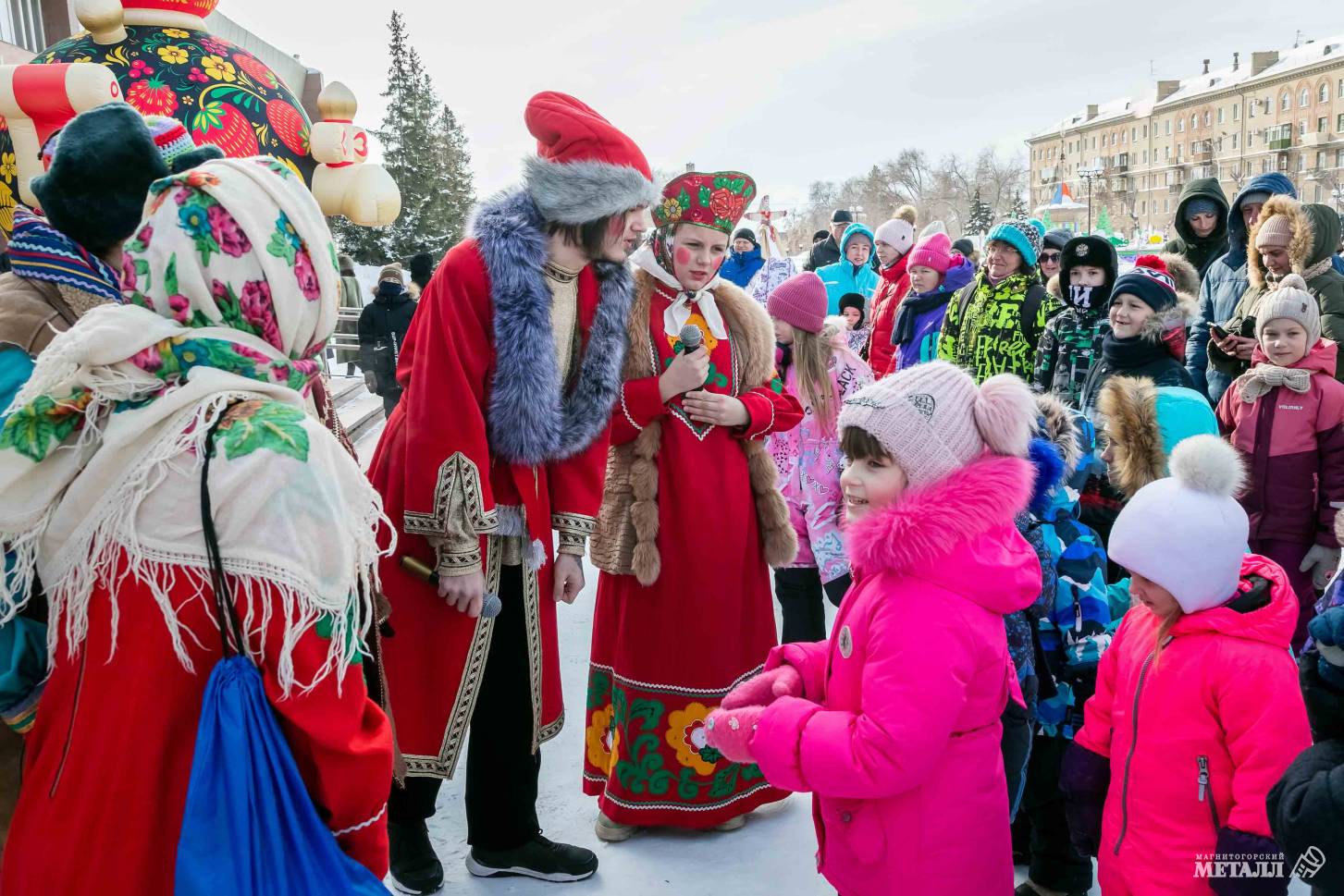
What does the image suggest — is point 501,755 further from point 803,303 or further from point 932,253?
point 932,253

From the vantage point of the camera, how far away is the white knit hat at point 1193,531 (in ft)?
6.49

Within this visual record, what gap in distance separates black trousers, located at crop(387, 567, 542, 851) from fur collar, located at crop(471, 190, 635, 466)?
0.39m

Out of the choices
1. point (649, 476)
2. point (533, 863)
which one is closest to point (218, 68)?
point (649, 476)

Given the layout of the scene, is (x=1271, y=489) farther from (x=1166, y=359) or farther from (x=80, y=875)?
(x=80, y=875)

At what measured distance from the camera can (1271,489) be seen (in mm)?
3939

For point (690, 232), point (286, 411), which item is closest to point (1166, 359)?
point (690, 232)

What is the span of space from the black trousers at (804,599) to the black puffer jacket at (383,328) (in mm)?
8094

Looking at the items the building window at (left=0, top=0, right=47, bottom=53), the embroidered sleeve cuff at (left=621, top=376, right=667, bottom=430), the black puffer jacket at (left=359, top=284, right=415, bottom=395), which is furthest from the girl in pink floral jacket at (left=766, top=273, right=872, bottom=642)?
the building window at (left=0, top=0, right=47, bottom=53)

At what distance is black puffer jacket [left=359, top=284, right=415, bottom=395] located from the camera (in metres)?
11.3

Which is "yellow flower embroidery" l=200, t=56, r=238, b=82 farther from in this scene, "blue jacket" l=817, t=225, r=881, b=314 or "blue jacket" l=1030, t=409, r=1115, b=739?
"blue jacket" l=817, t=225, r=881, b=314

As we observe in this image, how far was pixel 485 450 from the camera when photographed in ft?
8.46

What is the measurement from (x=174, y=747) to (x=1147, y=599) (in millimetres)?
1834

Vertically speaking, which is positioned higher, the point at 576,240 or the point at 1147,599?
the point at 576,240

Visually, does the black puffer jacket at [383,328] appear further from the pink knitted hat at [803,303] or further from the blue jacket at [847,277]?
the pink knitted hat at [803,303]
